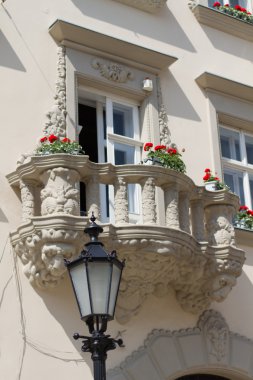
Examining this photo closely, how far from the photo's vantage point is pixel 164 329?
1133cm

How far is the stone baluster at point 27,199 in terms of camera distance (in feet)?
34.4

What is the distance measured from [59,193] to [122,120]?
2708mm

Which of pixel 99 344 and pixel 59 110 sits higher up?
pixel 59 110

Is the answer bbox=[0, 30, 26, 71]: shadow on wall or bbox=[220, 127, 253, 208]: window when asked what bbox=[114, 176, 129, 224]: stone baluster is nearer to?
bbox=[0, 30, 26, 71]: shadow on wall

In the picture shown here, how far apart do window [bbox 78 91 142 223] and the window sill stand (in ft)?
7.99

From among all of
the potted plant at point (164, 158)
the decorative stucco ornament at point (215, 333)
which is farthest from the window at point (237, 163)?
the decorative stucco ornament at point (215, 333)

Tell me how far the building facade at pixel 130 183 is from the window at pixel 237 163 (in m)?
0.02

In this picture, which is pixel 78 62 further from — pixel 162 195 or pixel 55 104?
pixel 162 195

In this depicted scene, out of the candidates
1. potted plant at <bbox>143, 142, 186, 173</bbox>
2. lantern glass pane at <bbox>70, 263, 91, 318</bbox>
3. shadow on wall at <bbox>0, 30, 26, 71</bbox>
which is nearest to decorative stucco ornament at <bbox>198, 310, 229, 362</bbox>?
potted plant at <bbox>143, 142, 186, 173</bbox>

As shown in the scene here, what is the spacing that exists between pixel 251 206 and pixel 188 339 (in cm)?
309

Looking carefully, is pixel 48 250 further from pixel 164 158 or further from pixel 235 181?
pixel 235 181

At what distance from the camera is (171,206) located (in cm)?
1102

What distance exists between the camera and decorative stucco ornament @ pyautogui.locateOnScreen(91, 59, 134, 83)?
12328mm

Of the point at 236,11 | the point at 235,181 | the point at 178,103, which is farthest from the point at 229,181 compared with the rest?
the point at 236,11
